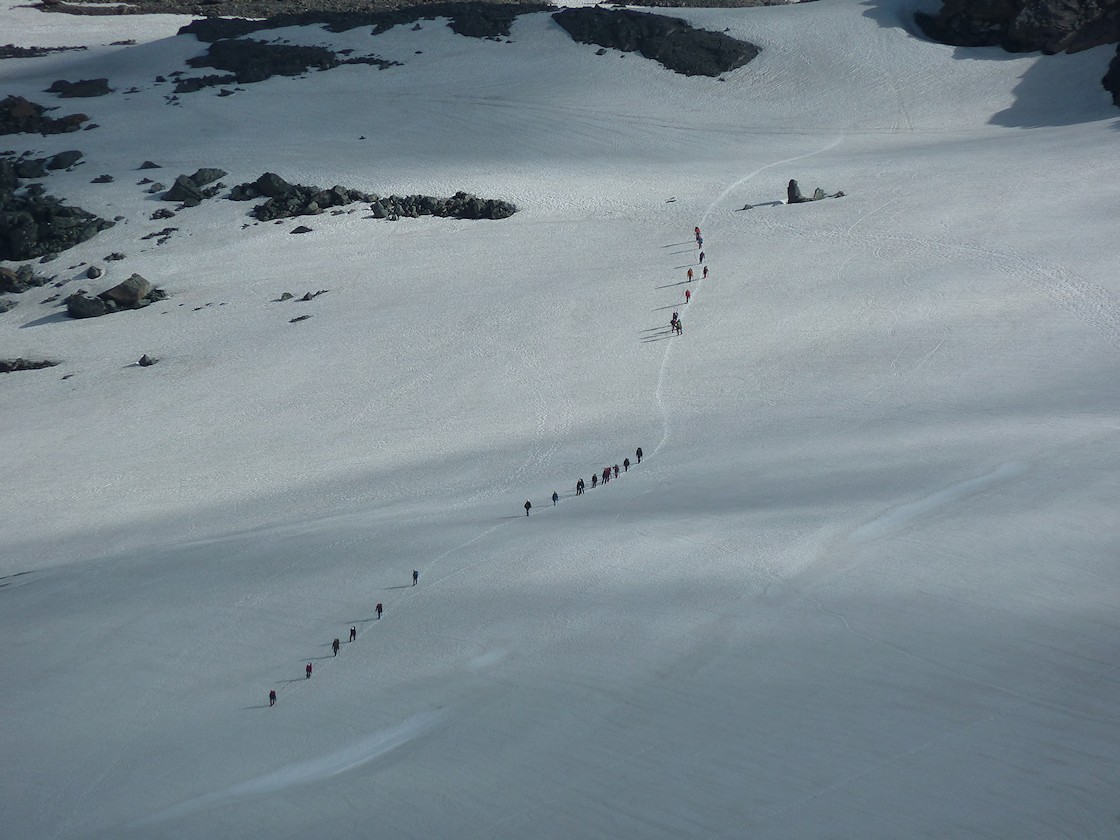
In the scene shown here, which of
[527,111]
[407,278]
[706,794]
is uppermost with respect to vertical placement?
[527,111]

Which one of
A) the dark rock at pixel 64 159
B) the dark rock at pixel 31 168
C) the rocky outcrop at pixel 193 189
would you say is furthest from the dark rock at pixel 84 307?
the dark rock at pixel 64 159

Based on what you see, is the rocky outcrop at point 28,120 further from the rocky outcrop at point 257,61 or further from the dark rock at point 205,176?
the dark rock at point 205,176

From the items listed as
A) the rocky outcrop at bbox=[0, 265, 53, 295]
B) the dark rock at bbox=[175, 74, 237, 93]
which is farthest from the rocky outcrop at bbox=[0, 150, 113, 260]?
the dark rock at bbox=[175, 74, 237, 93]

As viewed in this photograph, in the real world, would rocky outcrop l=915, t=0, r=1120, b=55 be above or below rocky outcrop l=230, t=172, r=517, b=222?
above

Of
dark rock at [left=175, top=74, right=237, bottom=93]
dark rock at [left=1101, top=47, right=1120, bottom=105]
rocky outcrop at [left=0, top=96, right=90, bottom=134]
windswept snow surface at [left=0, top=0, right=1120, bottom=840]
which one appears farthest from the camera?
dark rock at [left=175, top=74, right=237, bottom=93]

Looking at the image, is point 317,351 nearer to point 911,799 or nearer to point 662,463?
point 662,463

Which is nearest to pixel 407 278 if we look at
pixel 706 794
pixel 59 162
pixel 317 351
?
pixel 317 351

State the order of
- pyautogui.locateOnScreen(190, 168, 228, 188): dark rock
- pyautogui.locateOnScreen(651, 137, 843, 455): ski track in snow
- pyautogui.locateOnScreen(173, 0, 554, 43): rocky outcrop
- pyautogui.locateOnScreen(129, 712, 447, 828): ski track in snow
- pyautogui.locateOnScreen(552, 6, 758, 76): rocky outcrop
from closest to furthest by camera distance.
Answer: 1. pyautogui.locateOnScreen(129, 712, 447, 828): ski track in snow
2. pyautogui.locateOnScreen(651, 137, 843, 455): ski track in snow
3. pyautogui.locateOnScreen(190, 168, 228, 188): dark rock
4. pyautogui.locateOnScreen(552, 6, 758, 76): rocky outcrop
5. pyautogui.locateOnScreen(173, 0, 554, 43): rocky outcrop

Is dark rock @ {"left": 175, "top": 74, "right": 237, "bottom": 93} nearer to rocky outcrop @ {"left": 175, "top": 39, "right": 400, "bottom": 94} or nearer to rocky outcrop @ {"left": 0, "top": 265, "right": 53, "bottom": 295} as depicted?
rocky outcrop @ {"left": 175, "top": 39, "right": 400, "bottom": 94}
